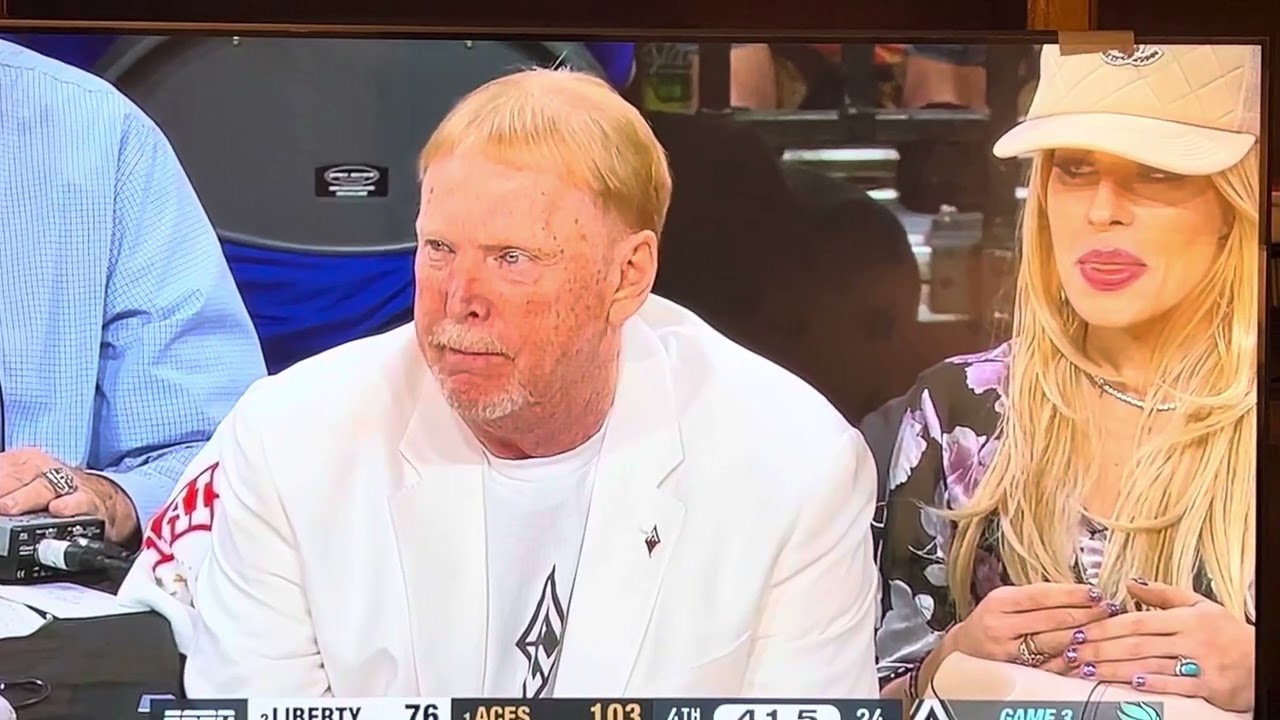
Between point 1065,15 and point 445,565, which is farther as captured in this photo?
point 1065,15

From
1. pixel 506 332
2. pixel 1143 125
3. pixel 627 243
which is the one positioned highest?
pixel 1143 125

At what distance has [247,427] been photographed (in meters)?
1.79

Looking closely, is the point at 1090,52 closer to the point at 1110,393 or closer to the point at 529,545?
the point at 1110,393

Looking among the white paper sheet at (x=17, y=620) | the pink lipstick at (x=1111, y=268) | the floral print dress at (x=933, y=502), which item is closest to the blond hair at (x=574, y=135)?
the floral print dress at (x=933, y=502)

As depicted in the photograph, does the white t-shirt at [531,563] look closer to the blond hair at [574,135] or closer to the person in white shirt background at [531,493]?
the person in white shirt background at [531,493]

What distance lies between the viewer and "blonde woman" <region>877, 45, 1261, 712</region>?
179 cm

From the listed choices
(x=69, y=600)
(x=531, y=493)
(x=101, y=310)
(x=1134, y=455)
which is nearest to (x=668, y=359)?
(x=531, y=493)

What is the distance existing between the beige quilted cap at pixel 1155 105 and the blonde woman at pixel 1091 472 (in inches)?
0.5

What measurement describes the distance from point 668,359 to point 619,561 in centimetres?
30

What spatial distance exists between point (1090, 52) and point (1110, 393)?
49 cm

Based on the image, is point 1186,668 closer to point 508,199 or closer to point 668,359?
point 668,359

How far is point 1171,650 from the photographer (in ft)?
5.97

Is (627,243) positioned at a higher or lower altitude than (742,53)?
lower

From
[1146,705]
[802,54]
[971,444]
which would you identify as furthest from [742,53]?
[1146,705]
